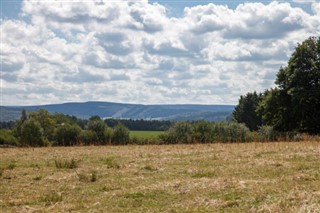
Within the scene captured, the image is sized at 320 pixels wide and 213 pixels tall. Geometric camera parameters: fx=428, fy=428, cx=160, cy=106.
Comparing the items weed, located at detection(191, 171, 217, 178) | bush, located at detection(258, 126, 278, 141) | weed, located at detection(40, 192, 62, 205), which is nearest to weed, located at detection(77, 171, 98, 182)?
weed, located at detection(40, 192, 62, 205)

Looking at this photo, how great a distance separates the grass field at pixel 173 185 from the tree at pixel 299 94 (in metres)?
30.2

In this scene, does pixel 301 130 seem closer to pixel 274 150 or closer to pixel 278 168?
pixel 274 150

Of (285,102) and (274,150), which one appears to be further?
(285,102)

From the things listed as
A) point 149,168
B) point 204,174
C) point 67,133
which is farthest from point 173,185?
point 67,133

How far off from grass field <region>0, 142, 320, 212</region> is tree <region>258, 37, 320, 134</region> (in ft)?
98.9

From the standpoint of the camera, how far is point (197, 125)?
4834 centimetres

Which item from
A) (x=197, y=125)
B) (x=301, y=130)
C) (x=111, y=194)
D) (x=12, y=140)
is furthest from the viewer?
(x=12, y=140)

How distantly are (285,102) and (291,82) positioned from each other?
259 cm

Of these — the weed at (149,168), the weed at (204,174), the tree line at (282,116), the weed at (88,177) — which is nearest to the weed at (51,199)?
the weed at (88,177)

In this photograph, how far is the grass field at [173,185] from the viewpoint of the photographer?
416 inches

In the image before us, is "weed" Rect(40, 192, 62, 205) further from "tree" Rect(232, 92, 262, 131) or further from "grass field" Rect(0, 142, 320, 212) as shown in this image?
"tree" Rect(232, 92, 262, 131)

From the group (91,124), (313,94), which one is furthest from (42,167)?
(91,124)

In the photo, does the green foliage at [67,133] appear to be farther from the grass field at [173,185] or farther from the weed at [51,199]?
the weed at [51,199]

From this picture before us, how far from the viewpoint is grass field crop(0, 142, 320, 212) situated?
10.6m
